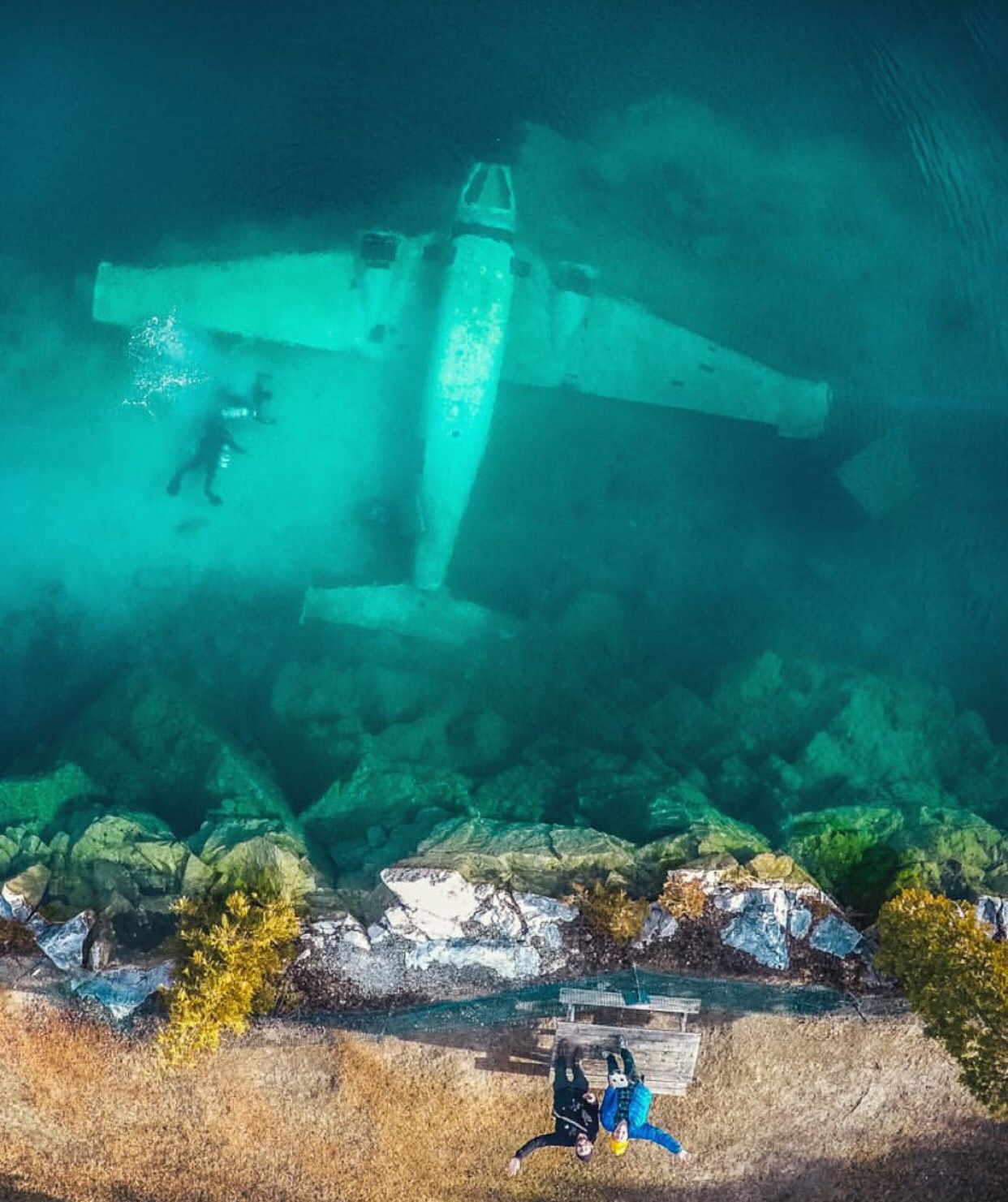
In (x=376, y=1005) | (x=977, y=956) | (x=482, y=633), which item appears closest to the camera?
(x=977, y=956)

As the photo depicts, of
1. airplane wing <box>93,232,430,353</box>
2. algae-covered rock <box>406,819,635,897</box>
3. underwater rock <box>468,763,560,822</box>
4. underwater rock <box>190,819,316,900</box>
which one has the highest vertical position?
airplane wing <box>93,232,430,353</box>

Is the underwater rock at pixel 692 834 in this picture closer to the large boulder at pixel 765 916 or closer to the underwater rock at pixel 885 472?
the large boulder at pixel 765 916

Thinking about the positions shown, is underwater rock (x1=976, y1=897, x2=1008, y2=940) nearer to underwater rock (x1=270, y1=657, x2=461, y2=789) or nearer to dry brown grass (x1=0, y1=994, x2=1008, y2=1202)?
dry brown grass (x1=0, y1=994, x2=1008, y2=1202)

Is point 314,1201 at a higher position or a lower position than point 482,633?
lower

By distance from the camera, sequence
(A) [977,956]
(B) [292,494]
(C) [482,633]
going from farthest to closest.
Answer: (B) [292,494] → (C) [482,633] → (A) [977,956]

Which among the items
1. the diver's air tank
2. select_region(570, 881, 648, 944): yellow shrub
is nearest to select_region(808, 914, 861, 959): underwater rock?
select_region(570, 881, 648, 944): yellow shrub

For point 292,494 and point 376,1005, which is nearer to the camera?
point 376,1005

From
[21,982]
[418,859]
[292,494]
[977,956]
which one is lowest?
[21,982]

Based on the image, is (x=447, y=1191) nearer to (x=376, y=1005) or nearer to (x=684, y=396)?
(x=376, y=1005)

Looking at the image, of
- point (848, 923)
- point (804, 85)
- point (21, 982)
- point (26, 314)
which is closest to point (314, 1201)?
point (21, 982)
